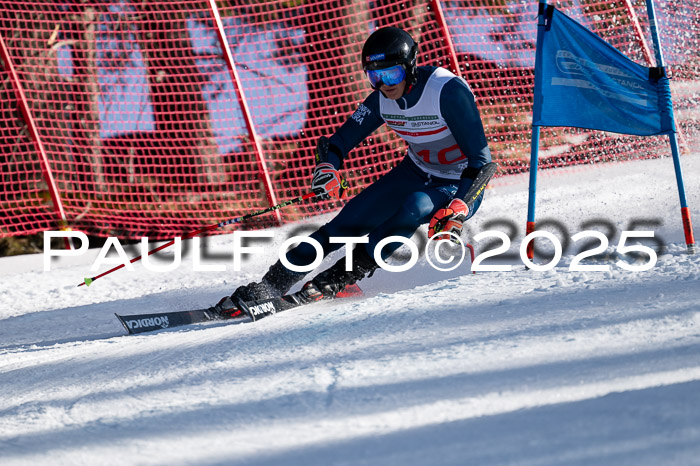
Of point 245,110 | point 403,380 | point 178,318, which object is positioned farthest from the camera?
point 245,110

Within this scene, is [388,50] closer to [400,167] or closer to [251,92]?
[400,167]

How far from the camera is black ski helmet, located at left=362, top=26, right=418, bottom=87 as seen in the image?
3.81 meters

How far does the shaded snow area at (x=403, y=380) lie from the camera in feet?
6.63

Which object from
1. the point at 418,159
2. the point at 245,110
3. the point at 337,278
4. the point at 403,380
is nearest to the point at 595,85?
the point at 418,159

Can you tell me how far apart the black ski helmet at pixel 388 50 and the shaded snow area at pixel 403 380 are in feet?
3.71

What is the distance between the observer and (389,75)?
3883 millimetres

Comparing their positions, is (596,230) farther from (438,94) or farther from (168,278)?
(168,278)

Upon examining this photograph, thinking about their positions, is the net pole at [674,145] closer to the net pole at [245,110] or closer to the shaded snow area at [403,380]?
the shaded snow area at [403,380]

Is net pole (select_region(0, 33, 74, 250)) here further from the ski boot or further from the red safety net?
the ski boot

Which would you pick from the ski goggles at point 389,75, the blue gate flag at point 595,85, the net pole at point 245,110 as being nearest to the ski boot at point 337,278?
the ski goggles at point 389,75

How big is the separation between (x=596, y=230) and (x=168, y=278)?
3006 mm

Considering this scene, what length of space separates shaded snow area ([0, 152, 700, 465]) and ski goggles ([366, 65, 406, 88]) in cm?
106

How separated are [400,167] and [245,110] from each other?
333 cm

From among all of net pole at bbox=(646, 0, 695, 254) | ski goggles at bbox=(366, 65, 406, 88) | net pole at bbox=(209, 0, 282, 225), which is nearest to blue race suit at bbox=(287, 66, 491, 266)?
ski goggles at bbox=(366, 65, 406, 88)
